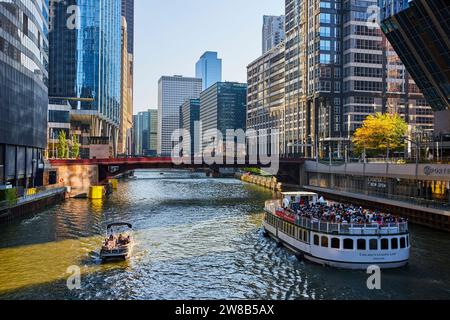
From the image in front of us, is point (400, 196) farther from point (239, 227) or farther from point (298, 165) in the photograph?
point (298, 165)

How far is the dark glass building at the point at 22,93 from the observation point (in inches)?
3073

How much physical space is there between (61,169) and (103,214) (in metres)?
33.8

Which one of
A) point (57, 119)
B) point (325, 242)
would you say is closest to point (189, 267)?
point (325, 242)

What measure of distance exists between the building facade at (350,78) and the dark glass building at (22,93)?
85.4m

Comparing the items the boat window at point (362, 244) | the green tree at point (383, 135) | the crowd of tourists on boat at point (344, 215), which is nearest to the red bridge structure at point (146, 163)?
the green tree at point (383, 135)

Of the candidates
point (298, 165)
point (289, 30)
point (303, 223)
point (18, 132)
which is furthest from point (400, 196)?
point (289, 30)

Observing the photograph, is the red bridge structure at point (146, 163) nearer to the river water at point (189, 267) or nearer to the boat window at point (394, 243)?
the river water at point (189, 267)

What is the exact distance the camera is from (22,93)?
87812 mm

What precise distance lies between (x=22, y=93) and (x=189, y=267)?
207 ft

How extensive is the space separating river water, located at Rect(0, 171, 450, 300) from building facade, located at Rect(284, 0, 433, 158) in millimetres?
102779

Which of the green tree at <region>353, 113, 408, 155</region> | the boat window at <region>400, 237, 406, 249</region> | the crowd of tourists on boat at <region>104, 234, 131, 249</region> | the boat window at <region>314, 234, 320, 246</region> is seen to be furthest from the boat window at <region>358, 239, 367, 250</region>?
the green tree at <region>353, 113, 408, 155</region>

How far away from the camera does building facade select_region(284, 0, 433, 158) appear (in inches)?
6161

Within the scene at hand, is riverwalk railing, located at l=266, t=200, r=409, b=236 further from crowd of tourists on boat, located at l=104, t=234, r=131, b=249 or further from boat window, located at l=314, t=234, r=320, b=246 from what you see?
crowd of tourists on boat, located at l=104, t=234, r=131, b=249

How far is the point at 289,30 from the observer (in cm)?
19400
